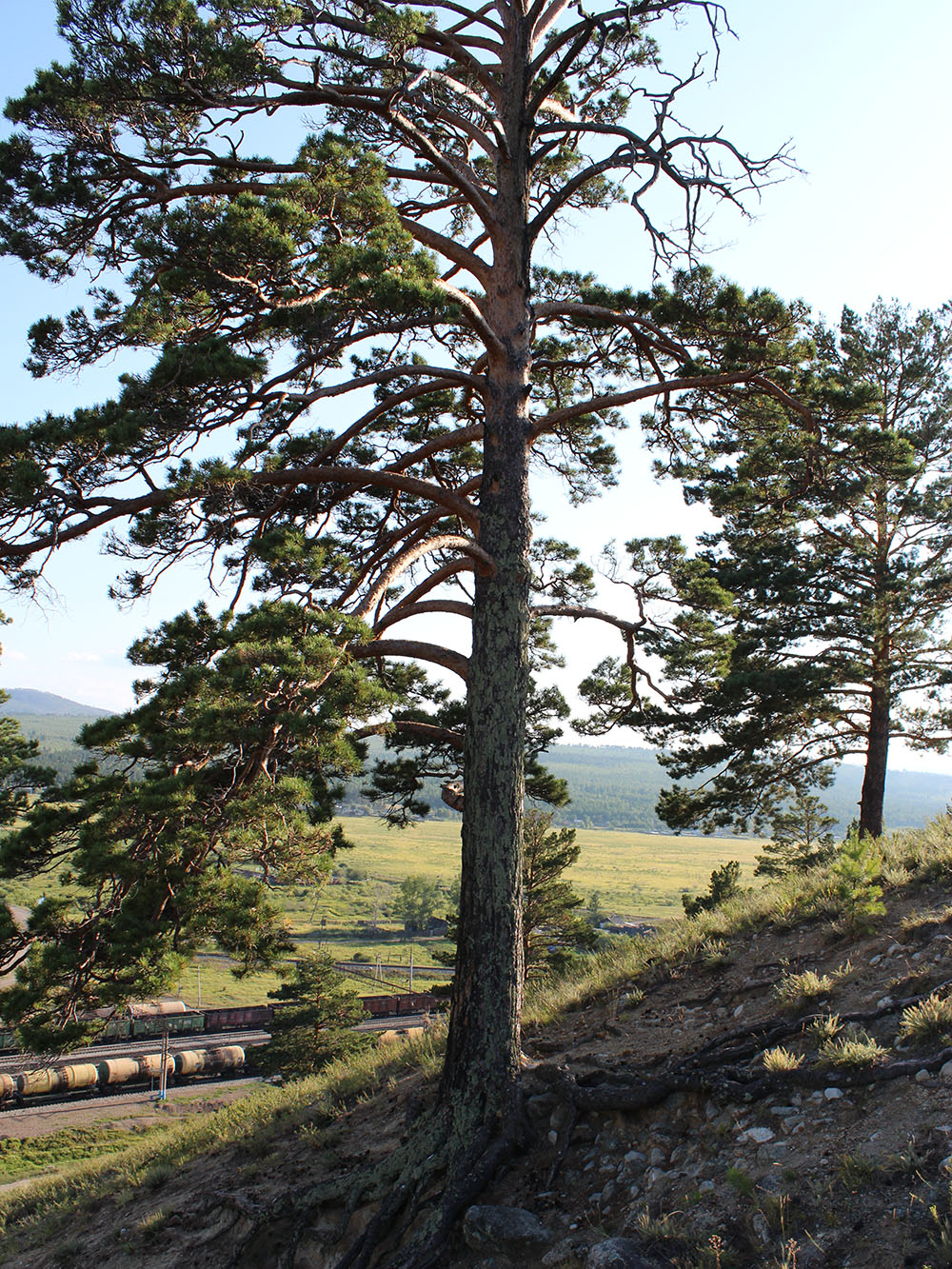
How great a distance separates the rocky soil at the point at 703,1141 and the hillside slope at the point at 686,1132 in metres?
0.02

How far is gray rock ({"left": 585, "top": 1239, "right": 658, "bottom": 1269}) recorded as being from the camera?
4090 millimetres

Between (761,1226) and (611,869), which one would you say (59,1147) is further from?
(611,869)

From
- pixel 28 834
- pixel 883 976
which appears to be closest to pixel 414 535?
pixel 28 834

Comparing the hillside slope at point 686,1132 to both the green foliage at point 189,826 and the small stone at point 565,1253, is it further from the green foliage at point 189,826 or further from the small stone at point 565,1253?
the green foliage at point 189,826

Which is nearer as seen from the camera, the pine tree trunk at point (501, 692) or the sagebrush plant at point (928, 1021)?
the sagebrush plant at point (928, 1021)

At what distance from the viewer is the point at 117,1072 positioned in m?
36.7

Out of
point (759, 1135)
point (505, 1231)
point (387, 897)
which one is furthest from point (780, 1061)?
point (387, 897)

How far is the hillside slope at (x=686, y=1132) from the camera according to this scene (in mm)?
4082

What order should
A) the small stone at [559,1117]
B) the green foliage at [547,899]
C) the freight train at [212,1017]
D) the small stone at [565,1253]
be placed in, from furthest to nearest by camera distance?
the freight train at [212,1017]
the green foliage at [547,899]
the small stone at [559,1117]
the small stone at [565,1253]

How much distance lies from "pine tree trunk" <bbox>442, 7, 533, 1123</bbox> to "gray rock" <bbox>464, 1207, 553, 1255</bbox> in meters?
0.82

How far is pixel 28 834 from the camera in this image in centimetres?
575

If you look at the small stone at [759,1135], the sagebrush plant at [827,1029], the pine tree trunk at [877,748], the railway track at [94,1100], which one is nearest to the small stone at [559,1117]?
the small stone at [759,1135]

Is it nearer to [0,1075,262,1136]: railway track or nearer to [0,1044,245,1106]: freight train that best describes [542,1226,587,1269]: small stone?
[0,1075,262,1136]: railway track

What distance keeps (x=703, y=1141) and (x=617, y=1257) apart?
1156 mm
